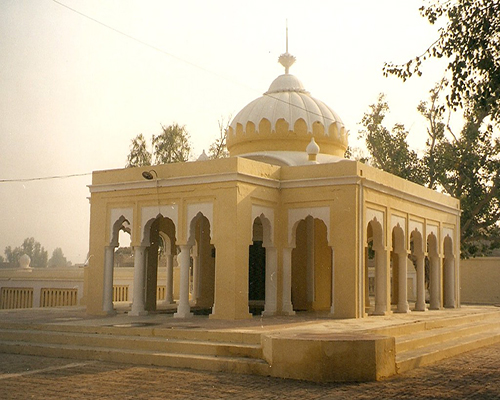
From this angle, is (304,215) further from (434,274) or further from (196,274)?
(434,274)

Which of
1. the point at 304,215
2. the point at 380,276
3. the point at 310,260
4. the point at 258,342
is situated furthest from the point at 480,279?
the point at 258,342

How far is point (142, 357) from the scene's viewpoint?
10695 millimetres

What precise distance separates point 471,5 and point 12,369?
9060 mm

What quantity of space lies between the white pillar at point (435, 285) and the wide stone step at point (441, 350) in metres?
3.94

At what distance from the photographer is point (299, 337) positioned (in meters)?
9.12

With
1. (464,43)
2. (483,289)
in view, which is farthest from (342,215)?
(483,289)

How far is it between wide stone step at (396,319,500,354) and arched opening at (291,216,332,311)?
146 inches

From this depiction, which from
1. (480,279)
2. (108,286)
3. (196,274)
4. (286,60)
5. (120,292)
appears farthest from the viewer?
(480,279)

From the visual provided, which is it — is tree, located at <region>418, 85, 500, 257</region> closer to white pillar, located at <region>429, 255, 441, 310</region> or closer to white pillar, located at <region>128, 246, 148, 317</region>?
white pillar, located at <region>429, 255, 441, 310</region>

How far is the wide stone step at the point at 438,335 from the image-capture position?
37.3 feet

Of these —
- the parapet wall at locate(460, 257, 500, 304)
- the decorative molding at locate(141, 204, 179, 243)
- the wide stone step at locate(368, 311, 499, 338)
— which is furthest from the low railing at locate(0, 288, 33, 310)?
the parapet wall at locate(460, 257, 500, 304)

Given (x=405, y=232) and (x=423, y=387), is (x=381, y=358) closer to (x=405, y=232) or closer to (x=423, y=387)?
(x=423, y=387)

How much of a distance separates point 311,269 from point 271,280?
2345 millimetres

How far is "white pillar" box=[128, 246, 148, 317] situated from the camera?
50.0ft
